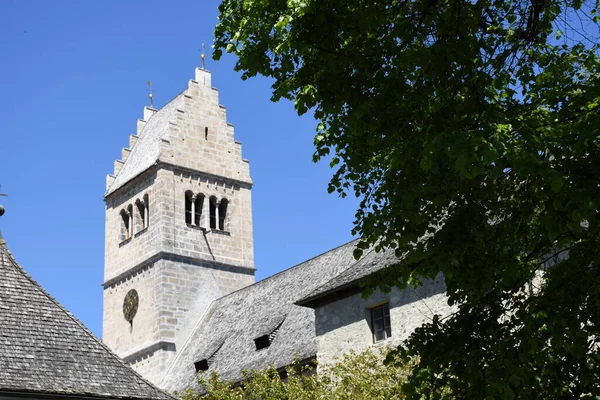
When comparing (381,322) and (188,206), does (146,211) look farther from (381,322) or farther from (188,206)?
(381,322)

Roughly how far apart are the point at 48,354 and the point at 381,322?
12349 mm

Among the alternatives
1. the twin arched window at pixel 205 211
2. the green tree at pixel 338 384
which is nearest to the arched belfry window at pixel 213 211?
the twin arched window at pixel 205 211

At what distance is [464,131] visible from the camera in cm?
949

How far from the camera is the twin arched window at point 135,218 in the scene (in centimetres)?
4878

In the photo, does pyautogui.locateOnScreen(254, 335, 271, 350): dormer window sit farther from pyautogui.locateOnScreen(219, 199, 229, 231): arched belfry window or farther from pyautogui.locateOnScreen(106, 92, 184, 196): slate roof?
pyautogui.locateOnScreen(106, 92, 184, 196): slate roof

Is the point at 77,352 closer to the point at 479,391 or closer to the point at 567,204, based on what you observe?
the point at 479,391

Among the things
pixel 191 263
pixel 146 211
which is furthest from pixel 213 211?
pixel 191 263

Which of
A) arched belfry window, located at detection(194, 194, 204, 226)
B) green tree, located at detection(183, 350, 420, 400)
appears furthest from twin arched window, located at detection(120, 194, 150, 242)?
green tree, located at detection(183, 350, 420, 400)

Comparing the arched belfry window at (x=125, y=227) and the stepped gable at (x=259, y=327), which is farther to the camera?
the arched belfry window at (x=125, y=227)

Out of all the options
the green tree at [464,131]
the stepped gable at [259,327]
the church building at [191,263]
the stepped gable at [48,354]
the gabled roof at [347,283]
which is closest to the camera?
the green tree at [464,131]

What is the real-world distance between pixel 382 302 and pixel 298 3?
61.5ft

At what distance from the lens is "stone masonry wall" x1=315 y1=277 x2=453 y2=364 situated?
25773 millimetres

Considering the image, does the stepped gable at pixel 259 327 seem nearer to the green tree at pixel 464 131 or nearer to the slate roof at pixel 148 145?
the slate roof at pixel 148 145

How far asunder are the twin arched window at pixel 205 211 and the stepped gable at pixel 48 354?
29095mm
